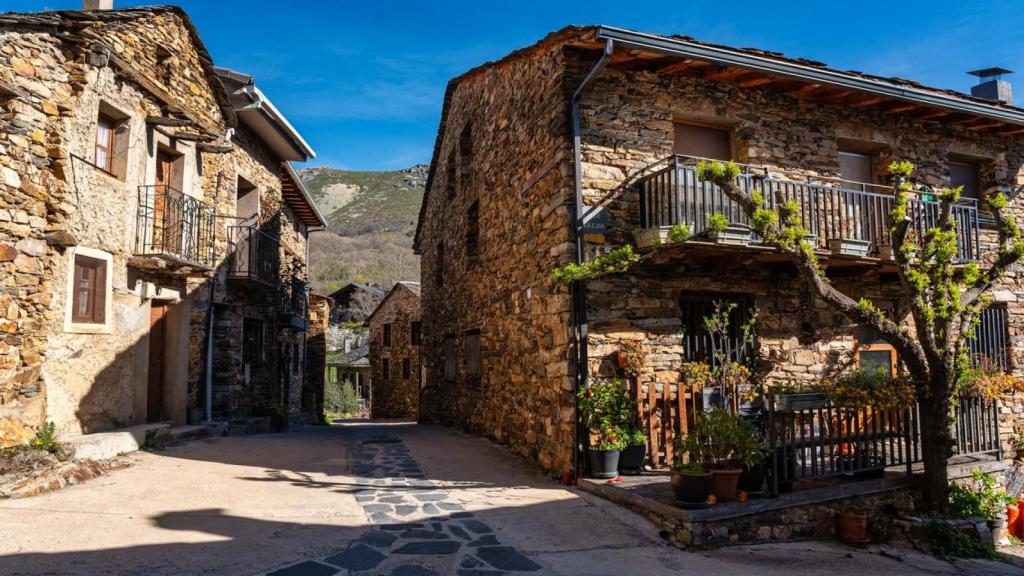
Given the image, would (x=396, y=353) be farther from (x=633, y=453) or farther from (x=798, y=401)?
(x=798, y=401)

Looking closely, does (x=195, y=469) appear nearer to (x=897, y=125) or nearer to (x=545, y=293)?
(x=545, y=293)

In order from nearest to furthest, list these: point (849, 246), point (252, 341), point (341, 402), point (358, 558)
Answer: point (358, 558)
point (849, 246)
point (252, 341)
point (341, 402)

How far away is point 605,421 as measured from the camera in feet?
22.7

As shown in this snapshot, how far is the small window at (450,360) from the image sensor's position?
13.5 m

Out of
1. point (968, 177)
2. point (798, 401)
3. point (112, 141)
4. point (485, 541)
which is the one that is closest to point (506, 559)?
point (485, 541)

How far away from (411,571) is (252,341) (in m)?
9.88

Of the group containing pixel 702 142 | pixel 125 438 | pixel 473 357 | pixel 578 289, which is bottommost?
pixel 125 438

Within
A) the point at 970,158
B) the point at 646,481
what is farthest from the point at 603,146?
the point at 970,158

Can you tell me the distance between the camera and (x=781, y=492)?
19.8ft

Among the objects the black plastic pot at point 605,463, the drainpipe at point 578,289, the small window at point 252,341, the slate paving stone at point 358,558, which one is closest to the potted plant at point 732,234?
the drainpipe at point 578,289

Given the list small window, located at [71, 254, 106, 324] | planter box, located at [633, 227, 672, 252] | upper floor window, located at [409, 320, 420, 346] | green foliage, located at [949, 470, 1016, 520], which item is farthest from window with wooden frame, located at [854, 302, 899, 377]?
upper floor window, located at [409, 320, 420, 346]

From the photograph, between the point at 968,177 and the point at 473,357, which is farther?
the point at 473,357

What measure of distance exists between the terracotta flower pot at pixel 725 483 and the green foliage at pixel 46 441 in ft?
22.6

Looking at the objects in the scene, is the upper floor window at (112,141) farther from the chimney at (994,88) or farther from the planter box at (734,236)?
the chimney at (994,88)
